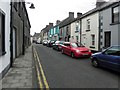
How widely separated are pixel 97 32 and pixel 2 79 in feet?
48.2

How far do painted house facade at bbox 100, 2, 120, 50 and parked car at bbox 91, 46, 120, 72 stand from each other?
21.6 ft

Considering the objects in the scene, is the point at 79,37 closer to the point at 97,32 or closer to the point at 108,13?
the point at 97,32

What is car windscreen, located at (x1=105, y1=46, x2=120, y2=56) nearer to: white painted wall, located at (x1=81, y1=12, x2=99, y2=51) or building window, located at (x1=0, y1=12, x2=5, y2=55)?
building window, located at (x1=0, y1=12, x2=5, y2=55)

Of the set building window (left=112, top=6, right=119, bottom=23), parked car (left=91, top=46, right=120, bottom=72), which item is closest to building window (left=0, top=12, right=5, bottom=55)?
parked car (left=91, top=46, right=120, bottom=72)

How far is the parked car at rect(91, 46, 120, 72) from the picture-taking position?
739 cm

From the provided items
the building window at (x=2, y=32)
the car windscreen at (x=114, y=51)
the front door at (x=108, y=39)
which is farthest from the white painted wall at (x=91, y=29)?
the building window at (x=2, y=32)

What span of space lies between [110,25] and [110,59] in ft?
29.7

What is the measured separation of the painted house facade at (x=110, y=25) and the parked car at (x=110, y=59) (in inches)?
260

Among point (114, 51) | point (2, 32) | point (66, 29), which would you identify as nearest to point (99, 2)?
point (114, 51)

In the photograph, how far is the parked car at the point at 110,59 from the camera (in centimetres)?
739

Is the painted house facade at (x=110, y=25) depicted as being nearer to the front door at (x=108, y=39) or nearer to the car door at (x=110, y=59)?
the front door at (x=108, y=39)

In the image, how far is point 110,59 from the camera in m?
7.89

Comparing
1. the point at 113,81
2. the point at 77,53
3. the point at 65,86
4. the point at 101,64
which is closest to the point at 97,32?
the point at 77,53

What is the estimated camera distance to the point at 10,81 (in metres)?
6.13
